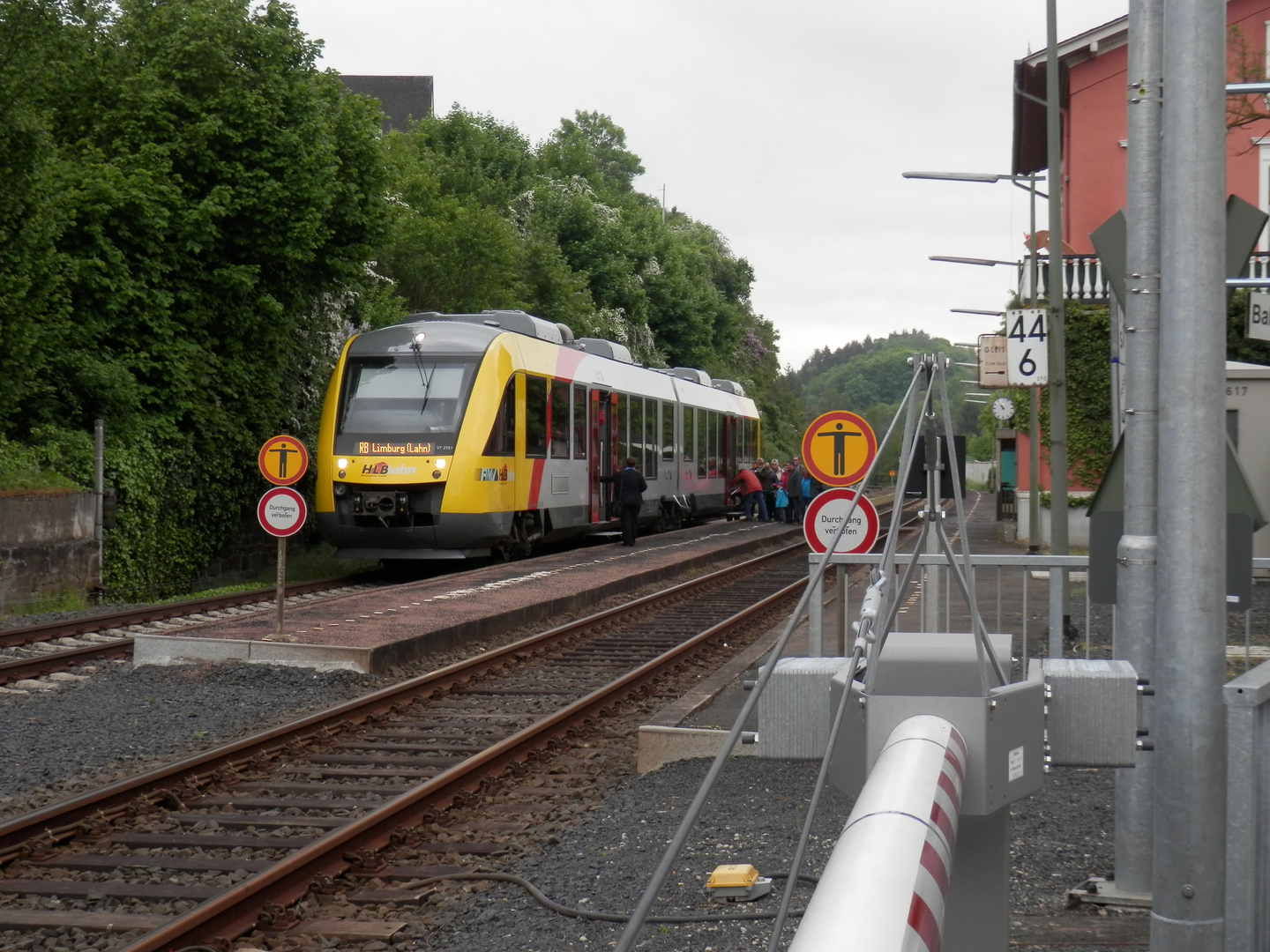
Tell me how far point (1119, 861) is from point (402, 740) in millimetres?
5456

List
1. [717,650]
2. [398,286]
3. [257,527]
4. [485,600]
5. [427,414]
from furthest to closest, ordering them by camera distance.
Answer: [398,286], [257,527], [427,414], [485,600], [717,650]

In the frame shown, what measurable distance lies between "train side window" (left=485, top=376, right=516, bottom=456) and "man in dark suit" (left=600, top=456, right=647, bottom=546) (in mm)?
5082

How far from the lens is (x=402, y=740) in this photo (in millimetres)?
9633

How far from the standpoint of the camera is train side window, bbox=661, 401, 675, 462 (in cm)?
3025

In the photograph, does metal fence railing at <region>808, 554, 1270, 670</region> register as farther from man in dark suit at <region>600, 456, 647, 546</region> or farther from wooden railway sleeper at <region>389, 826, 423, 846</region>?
man in dark suit at <region>600, 456, 647, 546</region>

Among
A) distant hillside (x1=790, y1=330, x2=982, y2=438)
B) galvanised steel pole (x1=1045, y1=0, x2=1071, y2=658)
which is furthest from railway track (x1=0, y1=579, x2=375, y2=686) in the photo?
distant hillside (x1=790, y1=330, x2=982, y2=438)

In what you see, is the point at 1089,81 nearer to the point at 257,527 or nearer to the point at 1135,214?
the point at 257,527

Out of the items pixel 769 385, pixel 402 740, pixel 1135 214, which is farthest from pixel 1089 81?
pixel 769 385

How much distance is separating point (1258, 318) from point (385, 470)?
14746 millimetres

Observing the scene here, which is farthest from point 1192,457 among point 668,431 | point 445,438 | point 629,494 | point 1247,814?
point 668,431

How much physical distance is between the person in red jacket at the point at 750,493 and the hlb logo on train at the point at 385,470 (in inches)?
770

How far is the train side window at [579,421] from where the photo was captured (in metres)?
23.8

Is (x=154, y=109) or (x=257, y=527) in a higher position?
(x=154, y=109)

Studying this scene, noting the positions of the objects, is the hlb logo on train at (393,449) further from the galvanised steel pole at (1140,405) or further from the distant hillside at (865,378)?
the distant hillside at (865,378)
